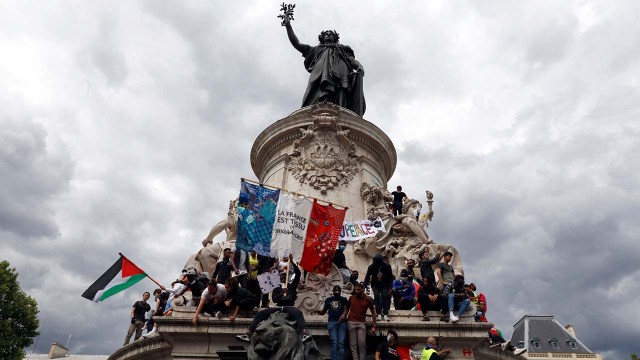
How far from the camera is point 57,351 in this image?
44.3m

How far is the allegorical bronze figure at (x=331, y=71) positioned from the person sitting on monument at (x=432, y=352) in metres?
13.7

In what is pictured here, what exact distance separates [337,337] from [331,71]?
14983mm

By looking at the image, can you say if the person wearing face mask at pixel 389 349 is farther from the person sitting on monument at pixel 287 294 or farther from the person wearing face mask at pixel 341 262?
the person wearing face mask at pixel 341 262

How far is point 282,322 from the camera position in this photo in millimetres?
8562

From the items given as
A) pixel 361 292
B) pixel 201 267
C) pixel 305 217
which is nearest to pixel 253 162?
pixel 201 267

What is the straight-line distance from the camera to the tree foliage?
24453 mm

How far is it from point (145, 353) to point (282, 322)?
471cm

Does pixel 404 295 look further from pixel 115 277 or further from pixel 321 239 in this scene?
pixel 115 277

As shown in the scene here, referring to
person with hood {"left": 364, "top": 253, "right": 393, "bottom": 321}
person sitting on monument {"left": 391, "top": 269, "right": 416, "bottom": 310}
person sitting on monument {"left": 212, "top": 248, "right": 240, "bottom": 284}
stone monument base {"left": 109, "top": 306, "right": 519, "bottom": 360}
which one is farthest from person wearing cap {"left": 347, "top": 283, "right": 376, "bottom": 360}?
person sitting on monument {"left": 212, "top": 248, "right": 240, "bottom": 284}

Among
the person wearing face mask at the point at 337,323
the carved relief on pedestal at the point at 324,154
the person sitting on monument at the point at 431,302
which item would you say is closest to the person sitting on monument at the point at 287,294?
the person wearing face mask at the point at 337,323

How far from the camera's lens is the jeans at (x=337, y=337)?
907cm

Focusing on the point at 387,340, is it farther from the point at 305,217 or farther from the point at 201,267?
the point at 201,267

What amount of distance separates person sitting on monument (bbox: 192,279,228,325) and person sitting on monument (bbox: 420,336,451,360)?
4250 mm

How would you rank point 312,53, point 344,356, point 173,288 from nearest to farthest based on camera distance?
1. point 344,356
2. point 173,288
3. point 312,53
